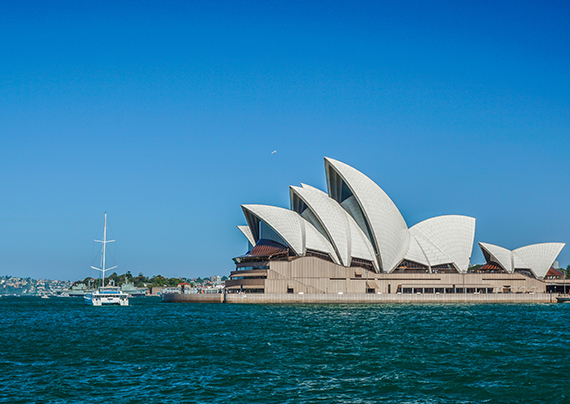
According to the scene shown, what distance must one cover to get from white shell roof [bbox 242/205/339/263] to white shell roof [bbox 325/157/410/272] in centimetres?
610

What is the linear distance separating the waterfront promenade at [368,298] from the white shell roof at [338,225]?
546cm

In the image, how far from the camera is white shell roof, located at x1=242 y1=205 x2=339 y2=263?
72625 millimetres

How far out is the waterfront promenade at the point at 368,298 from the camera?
69.9 meters

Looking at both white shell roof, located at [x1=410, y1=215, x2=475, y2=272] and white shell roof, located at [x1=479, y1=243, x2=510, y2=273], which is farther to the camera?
white shell roof, located at [x1=479, y1=243, x2=510, y2=273]

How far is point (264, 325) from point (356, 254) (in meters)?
36.7

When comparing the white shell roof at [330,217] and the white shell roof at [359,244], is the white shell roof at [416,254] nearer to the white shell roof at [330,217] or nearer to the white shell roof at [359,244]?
the white shell roof at [359,244]

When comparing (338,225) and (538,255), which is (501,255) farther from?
(338,225)

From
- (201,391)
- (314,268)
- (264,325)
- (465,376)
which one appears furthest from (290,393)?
(314,268)

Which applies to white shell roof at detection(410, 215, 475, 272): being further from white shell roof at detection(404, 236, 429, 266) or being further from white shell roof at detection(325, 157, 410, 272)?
white shell roof at detection(325, 157, 410, 272)

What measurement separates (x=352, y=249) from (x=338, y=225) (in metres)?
3.54

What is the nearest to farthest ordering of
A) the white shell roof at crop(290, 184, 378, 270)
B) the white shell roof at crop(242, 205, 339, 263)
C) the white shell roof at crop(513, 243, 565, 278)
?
the white shell roof at crop(242, 205, 339, 263) < the white shell roof at crop(290, 184, 378, 270) < the white shell roof at crop(513, 243, 565, 278)

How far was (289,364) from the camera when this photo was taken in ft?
73.3

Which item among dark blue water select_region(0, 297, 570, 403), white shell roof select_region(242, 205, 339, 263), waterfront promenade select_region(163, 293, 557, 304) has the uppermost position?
white shell roof select_region(242, 205, 339, 263)

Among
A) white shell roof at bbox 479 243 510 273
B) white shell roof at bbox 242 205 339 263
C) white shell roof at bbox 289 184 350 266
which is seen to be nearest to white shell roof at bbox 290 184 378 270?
white shell roof at bbox 289 184 350 266
